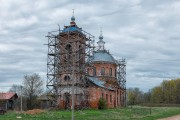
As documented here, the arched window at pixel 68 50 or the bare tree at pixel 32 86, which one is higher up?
the arched window at pixel 68 50

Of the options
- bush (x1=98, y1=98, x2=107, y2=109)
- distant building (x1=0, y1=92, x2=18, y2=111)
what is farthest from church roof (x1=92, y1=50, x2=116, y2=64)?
distant building (x1=0, y1=92, x2=18, y2=111)

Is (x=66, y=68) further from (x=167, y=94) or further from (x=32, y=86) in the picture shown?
(x=167, y=94)

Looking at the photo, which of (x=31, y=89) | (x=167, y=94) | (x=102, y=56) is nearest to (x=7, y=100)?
(x=31, y=89)

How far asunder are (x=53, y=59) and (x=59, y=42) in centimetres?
286

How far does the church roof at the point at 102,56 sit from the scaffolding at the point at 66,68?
930 cm

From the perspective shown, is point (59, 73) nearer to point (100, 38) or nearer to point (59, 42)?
point (59, 42)

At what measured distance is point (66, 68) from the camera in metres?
51.6

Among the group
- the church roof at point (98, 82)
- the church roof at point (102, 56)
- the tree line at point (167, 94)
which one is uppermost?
the church roof at point (102, 56)

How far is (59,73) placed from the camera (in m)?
51.7

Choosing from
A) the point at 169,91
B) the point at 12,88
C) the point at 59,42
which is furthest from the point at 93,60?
the point at 169,91

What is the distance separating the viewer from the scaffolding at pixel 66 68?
5131 cm

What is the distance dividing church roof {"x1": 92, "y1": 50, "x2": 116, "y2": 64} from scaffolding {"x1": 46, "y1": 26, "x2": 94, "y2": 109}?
9.30m

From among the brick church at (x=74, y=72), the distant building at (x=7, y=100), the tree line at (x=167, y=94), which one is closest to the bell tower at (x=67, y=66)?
the brick church at (x=74, y=72)

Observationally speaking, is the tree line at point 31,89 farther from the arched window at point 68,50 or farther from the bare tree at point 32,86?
the arched window at point 68,50
